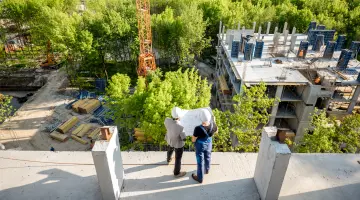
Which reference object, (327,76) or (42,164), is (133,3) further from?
(42,164)

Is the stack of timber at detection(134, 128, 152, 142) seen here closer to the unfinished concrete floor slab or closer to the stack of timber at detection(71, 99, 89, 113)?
the stack of timber at detection(71, 99, 89, 113)

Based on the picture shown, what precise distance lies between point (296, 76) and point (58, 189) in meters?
20.3

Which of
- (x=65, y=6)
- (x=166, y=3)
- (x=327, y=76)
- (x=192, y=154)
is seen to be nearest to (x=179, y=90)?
(x=192, y=154)

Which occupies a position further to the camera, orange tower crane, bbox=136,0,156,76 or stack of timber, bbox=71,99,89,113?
orange tower crane, bbox=136,0,156,76

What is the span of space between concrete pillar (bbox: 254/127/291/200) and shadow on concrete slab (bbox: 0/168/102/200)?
3964 mm

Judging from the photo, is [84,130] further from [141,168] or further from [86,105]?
[141,168]

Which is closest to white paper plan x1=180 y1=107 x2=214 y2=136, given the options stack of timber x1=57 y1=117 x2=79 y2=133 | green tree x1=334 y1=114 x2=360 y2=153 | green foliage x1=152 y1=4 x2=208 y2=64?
green tree x1=334 y1=114 x2=360 y2=153

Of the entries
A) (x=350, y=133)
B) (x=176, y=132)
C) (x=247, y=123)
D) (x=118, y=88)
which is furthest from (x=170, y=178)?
(x=118, y=88)

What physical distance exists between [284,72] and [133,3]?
23.0 metres

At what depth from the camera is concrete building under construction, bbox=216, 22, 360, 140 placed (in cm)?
2044

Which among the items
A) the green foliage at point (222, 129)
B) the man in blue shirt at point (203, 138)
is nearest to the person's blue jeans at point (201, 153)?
the man in blue shirt at point (203, 138)

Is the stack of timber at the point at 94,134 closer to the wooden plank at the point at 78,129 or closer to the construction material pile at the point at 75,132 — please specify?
the construction material pile at the point at 75,132

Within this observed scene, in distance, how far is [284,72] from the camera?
21281mm

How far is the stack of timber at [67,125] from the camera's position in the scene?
76.6 feet
